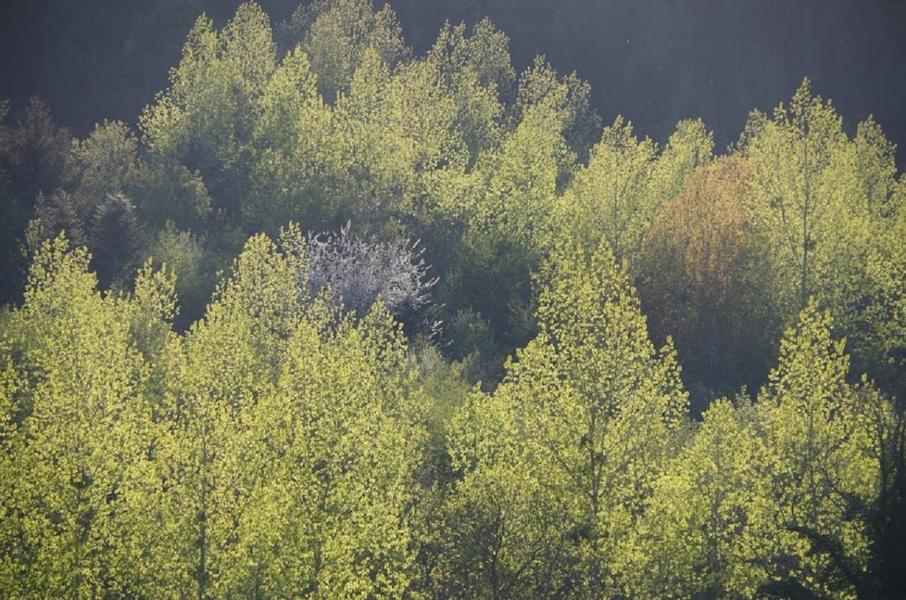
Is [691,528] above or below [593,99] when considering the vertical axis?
below

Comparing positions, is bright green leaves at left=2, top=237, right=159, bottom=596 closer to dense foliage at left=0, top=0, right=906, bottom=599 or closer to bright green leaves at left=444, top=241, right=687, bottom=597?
dense foliage at left=0, top=0, right=906, bottom=599

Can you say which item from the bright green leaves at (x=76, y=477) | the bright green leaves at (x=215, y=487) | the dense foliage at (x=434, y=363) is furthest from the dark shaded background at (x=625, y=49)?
the bright green leaves at (x=215, y=487)

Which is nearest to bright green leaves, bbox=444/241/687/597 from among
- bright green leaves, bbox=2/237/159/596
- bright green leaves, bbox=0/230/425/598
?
bright green leaves, bbox=0/230/425/598

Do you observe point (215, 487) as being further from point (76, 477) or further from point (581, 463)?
point (581, 463)

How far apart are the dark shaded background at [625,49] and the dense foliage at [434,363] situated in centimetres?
4275

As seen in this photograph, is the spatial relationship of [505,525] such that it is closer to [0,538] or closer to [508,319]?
[0,538]

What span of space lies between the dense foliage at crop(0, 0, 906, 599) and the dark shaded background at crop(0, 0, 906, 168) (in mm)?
42748

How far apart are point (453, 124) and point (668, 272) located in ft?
135

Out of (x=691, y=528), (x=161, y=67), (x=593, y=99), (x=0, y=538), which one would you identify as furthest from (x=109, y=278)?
(x=593, y=99)

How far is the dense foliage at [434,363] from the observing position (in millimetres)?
35125

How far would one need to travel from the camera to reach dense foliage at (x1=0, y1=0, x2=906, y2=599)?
115 ft

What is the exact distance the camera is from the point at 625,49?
150125mm

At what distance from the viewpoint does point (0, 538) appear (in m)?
34.0

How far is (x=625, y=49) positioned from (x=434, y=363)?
10580 cm
